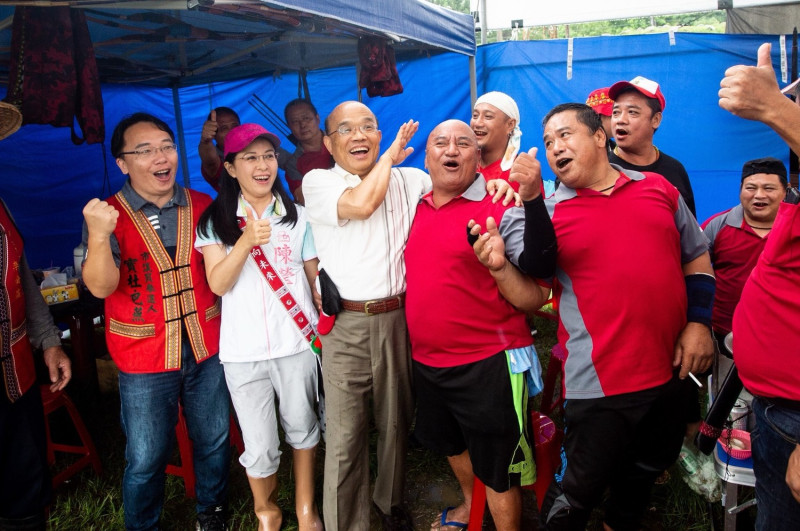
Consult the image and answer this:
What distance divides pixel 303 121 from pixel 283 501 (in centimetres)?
298

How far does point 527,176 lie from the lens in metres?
1.76

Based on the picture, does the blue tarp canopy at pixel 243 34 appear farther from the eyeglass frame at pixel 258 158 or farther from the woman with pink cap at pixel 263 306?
the woman with pink cap at pixel 263 306

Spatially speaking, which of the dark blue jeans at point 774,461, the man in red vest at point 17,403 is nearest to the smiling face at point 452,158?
the dark blue jeans at point 774,461

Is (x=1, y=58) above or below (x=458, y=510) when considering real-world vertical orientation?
above

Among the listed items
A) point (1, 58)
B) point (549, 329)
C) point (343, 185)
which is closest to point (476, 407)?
point (343, 185)

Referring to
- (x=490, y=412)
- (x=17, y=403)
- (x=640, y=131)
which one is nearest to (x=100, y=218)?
(x=17, y=403)

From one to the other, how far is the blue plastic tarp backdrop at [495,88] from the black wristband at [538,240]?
4.89 meters

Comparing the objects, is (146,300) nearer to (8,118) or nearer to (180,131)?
(8,118)

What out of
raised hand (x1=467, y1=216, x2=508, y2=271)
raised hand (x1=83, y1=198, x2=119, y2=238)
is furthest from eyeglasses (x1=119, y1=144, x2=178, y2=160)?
raised hand (x1=467, y1=216, x2=508, y2=271)

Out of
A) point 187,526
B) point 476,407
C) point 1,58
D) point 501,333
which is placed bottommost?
point 187,526

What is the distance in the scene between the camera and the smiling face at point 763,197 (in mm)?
2953

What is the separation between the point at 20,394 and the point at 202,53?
3912 mm

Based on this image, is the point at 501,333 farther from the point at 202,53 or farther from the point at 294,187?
the point at 202,53

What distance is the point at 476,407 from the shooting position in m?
2.23
